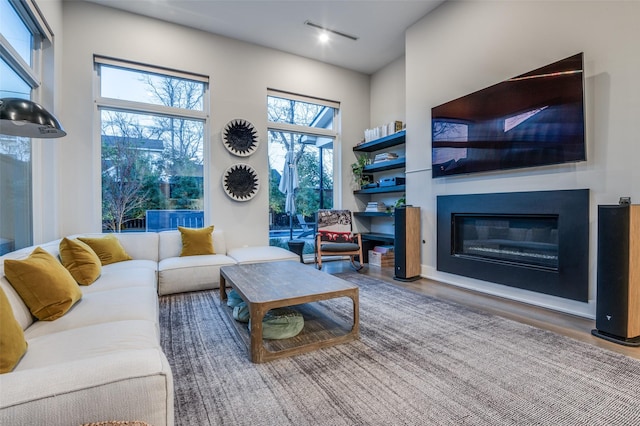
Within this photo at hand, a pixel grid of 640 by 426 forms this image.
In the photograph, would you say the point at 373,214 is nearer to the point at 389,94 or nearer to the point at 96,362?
the point at 389,94

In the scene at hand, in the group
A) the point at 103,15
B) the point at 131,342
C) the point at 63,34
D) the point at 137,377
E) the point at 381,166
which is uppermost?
the point at 103,15

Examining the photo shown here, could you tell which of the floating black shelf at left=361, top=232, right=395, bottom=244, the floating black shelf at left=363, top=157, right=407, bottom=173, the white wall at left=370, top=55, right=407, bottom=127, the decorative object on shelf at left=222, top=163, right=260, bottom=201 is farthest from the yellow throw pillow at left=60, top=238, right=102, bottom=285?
the white wall at left=370, top=55, right=407, bottom=127

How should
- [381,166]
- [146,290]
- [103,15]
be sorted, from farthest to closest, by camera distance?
[381,166] < [103,15] < [146,290]

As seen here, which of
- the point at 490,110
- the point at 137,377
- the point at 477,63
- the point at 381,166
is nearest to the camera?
the point at 137,377

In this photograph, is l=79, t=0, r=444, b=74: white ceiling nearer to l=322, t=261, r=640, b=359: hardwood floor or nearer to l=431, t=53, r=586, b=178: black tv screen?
l=431, t=53, r=586, b=178: black tv screen

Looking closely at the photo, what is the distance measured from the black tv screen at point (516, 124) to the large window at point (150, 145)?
131 inches

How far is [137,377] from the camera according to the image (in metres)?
0.89

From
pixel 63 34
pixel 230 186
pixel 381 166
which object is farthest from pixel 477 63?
pixel 63 34

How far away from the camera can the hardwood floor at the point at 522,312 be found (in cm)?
218

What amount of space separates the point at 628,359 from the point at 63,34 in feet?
19.7

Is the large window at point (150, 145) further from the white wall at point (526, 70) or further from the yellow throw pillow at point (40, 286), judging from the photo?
Answer: the white wall at point (526, 70)

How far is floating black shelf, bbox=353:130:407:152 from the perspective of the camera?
4587 mm

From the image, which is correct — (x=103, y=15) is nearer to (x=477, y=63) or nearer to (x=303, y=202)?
(x=303, y=202)

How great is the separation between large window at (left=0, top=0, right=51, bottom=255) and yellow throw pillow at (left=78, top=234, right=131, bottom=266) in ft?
1.69
